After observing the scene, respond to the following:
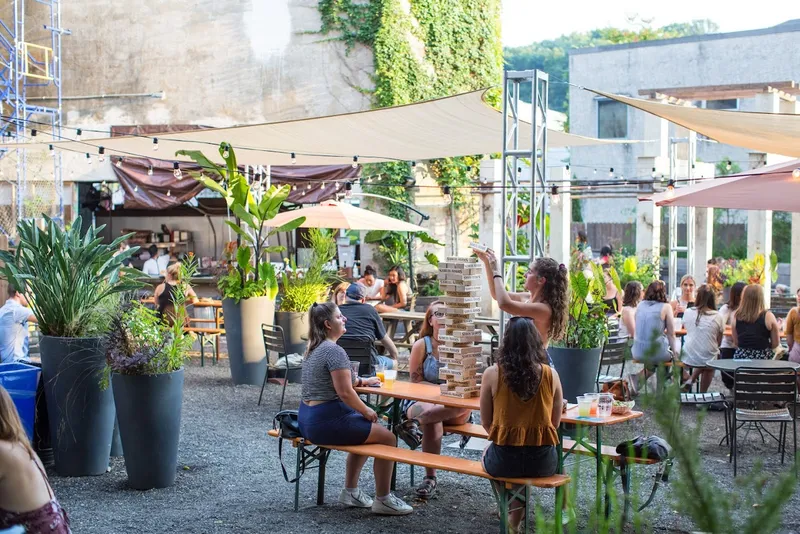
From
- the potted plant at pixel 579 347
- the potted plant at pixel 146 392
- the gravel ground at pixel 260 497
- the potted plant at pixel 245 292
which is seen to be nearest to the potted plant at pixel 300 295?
the potted plant at pixel 245 292

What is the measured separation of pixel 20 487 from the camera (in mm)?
3400

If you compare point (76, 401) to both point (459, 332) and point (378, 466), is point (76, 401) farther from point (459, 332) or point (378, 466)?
A: point (459, 332)

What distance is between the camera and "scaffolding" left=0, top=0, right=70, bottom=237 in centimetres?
1784

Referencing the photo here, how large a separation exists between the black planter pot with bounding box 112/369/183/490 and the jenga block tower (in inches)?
72.7

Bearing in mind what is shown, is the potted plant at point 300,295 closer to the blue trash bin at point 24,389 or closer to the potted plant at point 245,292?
the potted plant at point 245,292

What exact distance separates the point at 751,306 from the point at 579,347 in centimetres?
158

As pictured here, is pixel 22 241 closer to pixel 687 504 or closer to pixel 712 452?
pixel 712 452

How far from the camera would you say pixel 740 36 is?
25.8m

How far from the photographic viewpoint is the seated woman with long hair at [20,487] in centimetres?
338

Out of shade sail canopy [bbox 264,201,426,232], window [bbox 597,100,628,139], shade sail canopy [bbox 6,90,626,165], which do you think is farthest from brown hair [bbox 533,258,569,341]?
window [bbox 597,100,628,139]

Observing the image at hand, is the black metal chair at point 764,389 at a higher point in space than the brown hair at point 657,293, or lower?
lower

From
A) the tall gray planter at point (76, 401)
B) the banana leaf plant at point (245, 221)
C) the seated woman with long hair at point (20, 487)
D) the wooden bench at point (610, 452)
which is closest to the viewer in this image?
the seated woman with long hair at point (20, 487)

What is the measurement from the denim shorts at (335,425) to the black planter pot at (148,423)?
3.76ft

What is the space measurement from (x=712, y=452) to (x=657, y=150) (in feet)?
31.2
